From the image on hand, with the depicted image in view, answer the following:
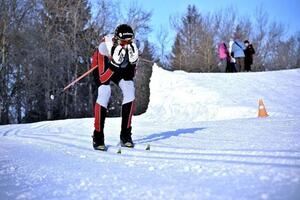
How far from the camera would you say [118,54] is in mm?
4871

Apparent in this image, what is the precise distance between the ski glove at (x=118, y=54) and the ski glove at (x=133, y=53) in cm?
9

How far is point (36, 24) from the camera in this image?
28.5 metres

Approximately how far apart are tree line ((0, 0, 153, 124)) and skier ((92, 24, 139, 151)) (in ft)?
71.6

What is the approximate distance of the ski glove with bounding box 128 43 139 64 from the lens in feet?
16.3

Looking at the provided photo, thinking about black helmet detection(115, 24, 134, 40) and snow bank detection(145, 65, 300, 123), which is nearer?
black helmet detection(115, 24, 134, 40)

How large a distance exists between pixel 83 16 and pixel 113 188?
29183 millimetres

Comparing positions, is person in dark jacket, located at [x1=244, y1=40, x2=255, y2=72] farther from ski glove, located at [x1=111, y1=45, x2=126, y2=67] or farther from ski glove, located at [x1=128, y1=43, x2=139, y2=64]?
ski glove, located at [x1=111, y1=45, x2=126, y2=67]

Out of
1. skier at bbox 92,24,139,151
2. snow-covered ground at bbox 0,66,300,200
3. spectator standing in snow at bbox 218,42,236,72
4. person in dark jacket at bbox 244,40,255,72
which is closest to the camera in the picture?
snow-covered ground at bbox 0,66,300,200

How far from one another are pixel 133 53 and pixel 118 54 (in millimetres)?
212

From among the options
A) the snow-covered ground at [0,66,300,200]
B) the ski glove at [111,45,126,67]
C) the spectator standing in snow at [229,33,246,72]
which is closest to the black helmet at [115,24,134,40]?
the ski glove at [111,45,126,67]

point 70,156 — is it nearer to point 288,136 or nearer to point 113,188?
point 113,188

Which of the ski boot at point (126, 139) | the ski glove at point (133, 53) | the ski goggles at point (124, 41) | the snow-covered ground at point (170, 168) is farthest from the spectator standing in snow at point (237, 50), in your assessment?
the ski boot at point (126, 139)

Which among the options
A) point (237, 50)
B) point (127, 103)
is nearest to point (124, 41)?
point (127, 103)

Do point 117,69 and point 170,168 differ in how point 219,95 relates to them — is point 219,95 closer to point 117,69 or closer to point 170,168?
point 117,69
